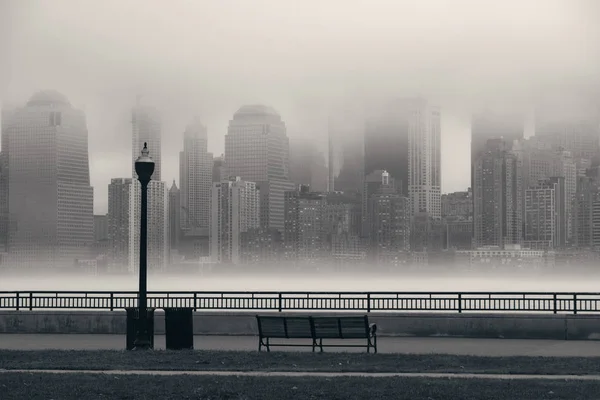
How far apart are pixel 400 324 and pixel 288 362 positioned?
26.6ft

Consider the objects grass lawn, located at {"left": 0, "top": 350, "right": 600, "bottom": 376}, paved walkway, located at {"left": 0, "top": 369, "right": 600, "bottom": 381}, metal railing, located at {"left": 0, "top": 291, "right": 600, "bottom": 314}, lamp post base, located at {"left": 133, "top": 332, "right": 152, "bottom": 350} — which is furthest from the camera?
metal railing, located at {"left": 0, "top": 291, "right": 600, "bottom": 314}

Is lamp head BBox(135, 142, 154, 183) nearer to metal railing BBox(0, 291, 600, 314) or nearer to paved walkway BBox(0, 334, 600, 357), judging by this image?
paved walkway BBox(0, 334, 600, 357)

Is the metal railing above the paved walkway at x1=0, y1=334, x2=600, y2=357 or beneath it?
above

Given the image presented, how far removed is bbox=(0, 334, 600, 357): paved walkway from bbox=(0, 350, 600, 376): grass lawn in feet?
6.02

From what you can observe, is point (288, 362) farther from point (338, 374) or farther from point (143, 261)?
point (143, 261)

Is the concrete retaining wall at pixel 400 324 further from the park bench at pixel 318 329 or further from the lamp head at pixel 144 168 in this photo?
the lamp head at pixel 144 168

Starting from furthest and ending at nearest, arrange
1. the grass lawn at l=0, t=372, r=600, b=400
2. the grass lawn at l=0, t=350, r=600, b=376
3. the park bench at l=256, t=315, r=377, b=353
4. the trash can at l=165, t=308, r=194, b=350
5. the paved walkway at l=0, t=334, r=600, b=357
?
the paved walkway at l=0, t=334, r=600, b=357 → the trash can at l=165, t=308, r=194, b=350 → the park bench at l=256, t=315, r=377, b=353 → the grass lawn at l=0, t=350, r=600, b=376 → the grass lawn at l=0, t=372, r=600, b=400

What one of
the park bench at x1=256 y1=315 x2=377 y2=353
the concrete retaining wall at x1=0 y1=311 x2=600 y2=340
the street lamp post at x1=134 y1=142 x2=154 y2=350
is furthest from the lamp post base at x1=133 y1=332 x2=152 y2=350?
the concrete retaining wall at x1=0 y1=311 x2=600 y2=340

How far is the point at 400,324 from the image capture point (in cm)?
2591

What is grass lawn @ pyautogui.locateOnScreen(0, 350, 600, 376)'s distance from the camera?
1723 centimetres

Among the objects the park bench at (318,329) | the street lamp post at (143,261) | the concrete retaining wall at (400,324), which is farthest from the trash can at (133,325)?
the concrete retaining wall at (400,324)

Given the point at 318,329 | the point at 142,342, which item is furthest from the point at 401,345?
the point at 142,342

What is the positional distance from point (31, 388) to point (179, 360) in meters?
4.21

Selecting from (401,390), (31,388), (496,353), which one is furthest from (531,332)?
(31,388)
